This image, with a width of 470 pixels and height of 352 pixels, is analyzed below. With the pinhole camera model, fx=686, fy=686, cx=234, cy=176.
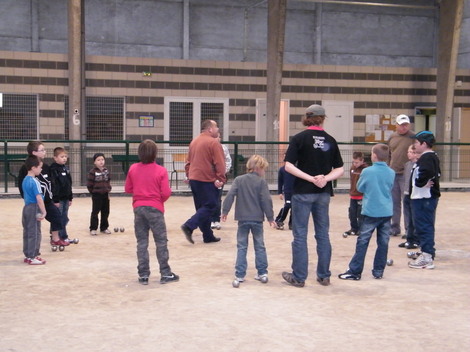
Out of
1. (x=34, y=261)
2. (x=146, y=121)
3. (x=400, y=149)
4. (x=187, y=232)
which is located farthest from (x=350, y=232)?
(x=146, y=121)

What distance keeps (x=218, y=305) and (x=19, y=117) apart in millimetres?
13806

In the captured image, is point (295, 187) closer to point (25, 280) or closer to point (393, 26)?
point (25, 280)

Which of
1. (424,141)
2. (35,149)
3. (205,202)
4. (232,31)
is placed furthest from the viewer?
(232,31)

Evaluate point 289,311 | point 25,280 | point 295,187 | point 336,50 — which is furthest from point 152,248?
point 336,50

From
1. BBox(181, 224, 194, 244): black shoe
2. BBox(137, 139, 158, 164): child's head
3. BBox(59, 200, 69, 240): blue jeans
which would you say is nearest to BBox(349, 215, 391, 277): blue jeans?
BBox(137, 139, 158, 164): child's head

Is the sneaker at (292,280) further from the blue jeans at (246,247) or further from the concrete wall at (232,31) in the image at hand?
the concrete wall at (232,31)

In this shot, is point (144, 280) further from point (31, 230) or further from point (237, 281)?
point (31, 230)

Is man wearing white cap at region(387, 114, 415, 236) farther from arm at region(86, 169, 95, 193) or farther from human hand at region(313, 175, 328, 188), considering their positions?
arm at region(86, 169, 95, 193)

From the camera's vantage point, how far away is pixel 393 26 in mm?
22109

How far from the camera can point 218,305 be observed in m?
5.69

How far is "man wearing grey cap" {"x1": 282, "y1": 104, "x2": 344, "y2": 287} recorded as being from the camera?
631 cm

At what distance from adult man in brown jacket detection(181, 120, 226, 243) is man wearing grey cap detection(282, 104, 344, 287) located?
255 centimetres

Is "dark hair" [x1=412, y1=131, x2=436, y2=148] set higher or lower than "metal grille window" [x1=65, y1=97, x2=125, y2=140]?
lower

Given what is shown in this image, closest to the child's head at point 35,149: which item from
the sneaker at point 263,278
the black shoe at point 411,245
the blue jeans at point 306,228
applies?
the sneaker at point 263,278
